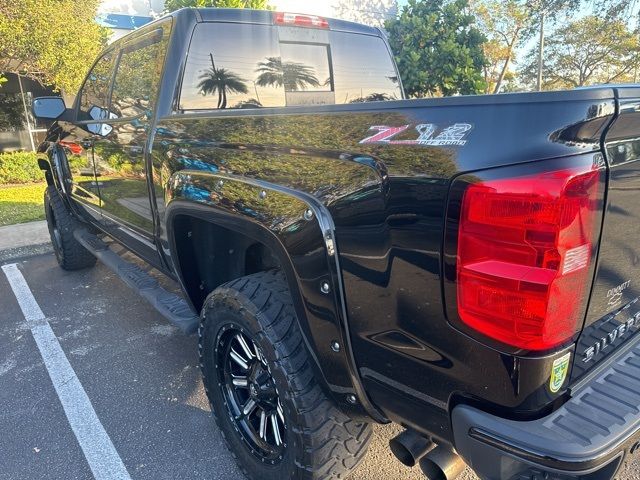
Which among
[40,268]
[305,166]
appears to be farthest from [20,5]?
[305,166]

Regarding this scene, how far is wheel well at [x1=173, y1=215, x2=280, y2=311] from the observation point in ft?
8.11

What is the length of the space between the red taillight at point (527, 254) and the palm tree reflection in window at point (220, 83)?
202 cm

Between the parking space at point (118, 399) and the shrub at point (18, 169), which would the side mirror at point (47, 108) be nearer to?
the parking space at point (118, 399)

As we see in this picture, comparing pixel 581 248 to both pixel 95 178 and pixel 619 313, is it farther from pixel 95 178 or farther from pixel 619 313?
pixel 95 178

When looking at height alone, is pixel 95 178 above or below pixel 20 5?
below

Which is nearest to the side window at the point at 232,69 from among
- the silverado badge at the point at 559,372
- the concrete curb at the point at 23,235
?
the silverado badge at the point at 559,372

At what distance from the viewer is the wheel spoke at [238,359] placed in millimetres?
2174

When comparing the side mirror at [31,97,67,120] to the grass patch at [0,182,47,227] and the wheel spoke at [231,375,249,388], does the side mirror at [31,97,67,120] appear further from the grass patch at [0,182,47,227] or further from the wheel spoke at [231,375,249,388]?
the grass patch at [0,182,47,227]

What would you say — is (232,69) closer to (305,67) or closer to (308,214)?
(305,67)

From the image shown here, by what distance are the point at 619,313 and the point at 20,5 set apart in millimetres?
10188

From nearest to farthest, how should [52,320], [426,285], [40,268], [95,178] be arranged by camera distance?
[426,285], [95,178], [52,320], [40,268]

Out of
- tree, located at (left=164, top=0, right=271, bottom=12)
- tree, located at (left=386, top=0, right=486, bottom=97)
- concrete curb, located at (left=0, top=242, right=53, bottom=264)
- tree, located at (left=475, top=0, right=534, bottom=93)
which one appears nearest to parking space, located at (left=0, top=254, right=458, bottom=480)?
concrete curb, located at (left=0, top=242, right=53, bottom=264)

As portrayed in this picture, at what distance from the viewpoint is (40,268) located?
215 inches

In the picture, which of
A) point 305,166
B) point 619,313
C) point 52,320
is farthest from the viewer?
point 52,320
